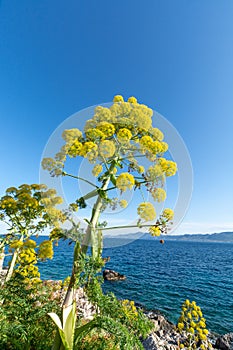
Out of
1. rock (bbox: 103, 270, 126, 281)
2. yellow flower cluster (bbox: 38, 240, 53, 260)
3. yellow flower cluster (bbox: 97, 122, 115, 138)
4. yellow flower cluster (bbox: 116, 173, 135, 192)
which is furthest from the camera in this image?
rock (bbox: 103, 270, 126, 281)

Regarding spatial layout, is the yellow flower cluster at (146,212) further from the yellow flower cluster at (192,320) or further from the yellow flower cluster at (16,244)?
the yellow flower cluster at (192,320)

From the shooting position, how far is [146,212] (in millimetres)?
1860

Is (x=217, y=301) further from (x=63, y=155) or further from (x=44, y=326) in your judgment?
(x=63, y=155)

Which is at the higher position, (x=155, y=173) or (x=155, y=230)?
(x=155, y=173)

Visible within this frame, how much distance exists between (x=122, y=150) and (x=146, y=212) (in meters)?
0.70

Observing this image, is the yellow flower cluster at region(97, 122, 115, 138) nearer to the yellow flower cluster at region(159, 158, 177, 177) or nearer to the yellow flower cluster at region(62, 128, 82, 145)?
the yellow flower cluster at region(62, 128, 82, 145)

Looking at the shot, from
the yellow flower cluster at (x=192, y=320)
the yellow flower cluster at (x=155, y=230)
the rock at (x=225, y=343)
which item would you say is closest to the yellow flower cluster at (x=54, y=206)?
the yellow flower cluster at (x=155, y=230)

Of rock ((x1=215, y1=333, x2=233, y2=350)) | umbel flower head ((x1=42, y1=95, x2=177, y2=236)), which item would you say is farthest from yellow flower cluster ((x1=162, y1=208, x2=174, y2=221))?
rock ((x1=215, y1=333, x2=233, y2=350))

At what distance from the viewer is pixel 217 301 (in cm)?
1498

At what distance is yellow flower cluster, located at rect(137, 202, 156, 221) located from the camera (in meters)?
1.86

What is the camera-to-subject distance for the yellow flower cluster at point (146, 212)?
186 cm

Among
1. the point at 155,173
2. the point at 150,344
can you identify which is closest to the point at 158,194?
the point at 155,173

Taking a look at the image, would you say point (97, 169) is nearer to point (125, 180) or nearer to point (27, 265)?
point (125, 180)

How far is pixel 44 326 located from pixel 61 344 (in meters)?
1.24
